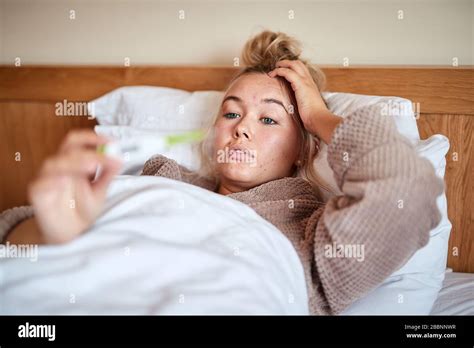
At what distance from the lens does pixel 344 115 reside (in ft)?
3.59

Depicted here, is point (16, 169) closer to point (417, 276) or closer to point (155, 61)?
point (155, 61)

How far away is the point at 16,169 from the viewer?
1492mm

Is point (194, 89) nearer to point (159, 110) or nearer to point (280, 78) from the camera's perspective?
point (159, 110)

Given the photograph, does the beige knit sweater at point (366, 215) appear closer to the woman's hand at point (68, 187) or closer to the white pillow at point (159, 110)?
the woman's hand at point (68, 187)

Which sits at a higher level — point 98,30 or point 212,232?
point 98,30

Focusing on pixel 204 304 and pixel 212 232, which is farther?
pixel 212 232

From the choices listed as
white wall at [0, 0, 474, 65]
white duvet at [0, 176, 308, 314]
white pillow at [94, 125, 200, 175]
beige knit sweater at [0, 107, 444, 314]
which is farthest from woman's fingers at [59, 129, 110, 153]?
white wall at [0, 0, 474, 65]

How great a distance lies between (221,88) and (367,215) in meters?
0.78

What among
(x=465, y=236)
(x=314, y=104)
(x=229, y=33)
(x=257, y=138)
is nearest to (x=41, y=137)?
(x=229, y=33)

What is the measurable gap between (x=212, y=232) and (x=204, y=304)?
0.14 meters

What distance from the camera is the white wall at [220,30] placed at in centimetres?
126

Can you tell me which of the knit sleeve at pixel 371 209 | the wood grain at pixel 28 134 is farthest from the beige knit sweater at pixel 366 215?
the wood grain at pixel 28 134

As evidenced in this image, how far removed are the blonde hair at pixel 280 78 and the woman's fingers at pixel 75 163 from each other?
59cm
